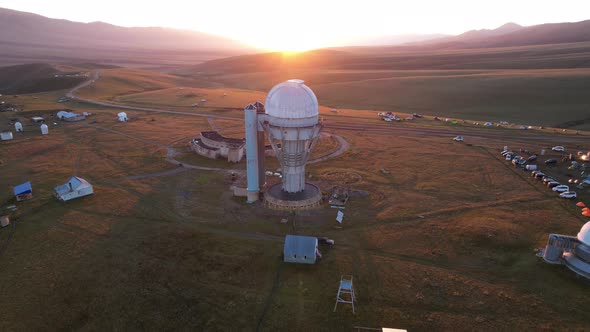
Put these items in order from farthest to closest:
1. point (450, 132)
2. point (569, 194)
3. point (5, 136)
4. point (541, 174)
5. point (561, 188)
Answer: point (450, 132) < point (5, 136) < point (541, 174) < point (561, 188) < point (569, 194)

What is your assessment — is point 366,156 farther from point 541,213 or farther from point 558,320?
point 558,320

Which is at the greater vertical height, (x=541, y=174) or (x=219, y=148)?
(x=541, y=174)

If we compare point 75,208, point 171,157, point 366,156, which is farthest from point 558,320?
point 171,157

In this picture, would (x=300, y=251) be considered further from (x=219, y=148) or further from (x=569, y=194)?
(x=569, y=194)

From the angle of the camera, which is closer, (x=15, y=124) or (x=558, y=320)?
(x=558, y=320)

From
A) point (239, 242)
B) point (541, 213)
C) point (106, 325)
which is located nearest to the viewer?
point (106, 325)

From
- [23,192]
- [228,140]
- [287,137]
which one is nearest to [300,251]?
[287,137]

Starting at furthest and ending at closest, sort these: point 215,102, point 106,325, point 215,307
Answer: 1. point 215,102
2. point 215,307
3. point 106,325
